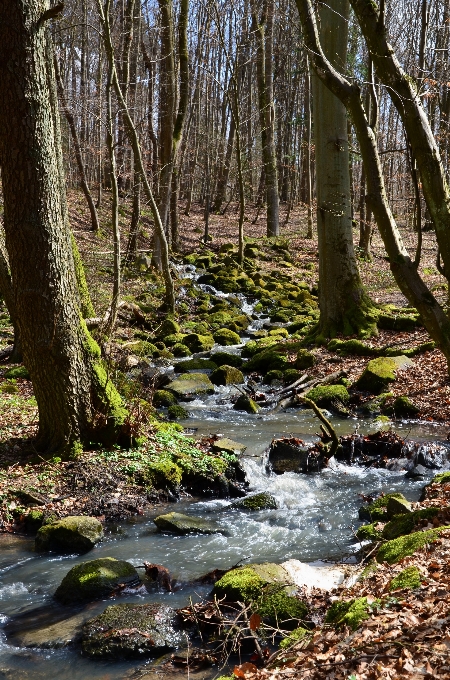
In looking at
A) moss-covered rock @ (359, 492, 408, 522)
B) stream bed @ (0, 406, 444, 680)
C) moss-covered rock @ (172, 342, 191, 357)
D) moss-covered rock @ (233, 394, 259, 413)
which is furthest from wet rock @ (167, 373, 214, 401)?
moss-covered rock @ (359, 492, 408, 522)

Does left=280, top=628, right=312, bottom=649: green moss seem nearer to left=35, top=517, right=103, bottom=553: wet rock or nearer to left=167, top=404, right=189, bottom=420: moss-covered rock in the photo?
left=35, top=517, right=103, bottom=553: wet rock

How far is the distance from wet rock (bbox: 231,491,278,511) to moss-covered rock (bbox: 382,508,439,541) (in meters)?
1.93

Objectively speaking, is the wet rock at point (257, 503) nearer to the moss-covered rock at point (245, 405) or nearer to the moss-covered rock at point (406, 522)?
the moss-covered rock at point (406, 522)

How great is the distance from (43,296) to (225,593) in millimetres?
3899

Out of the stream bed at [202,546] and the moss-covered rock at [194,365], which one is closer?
the stream bed at [202,546]

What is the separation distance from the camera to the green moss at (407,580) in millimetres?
3891

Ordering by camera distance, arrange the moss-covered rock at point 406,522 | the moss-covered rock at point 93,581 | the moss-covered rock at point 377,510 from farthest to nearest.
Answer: the moss-covered rock at point 377,510 < the moss-covered rock at point 406,522 < the moss-covered rock at point 93,581

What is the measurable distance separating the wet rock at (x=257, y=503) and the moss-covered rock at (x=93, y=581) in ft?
7.12

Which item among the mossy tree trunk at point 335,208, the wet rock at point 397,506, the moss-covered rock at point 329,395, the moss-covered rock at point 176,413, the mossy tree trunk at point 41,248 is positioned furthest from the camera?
the mossy tree trunk at point 335,208

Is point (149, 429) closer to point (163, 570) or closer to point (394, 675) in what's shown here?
point (163, 570)

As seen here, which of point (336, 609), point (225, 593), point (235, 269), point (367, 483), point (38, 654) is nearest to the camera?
point (336, 609)

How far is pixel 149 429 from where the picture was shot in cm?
852

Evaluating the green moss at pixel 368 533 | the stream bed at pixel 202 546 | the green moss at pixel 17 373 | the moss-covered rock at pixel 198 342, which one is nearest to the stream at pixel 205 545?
the stream bed at pixel 202 546

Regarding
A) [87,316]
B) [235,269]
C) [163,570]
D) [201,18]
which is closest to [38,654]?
[163,570]
